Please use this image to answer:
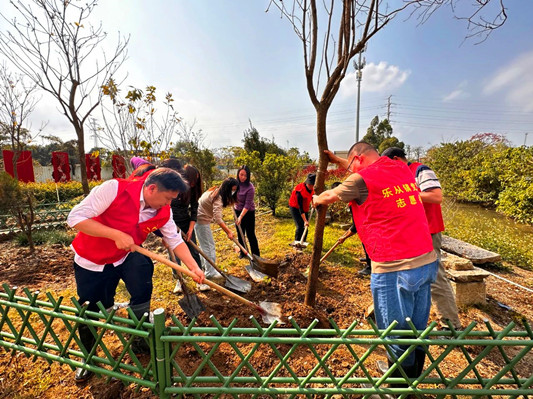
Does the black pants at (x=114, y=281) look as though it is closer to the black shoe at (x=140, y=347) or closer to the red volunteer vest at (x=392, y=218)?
the black shoe at (x=140, y=347)

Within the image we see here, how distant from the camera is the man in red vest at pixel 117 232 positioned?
177 cm

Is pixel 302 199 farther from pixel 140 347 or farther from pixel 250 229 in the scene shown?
pixel 140 347

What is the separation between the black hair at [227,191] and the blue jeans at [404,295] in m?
2.32

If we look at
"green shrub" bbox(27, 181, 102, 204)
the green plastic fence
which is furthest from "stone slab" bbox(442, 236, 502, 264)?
"green shrub" bbox(27, 181, 102, 204)

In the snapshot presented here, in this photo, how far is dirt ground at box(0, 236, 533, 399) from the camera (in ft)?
6.73

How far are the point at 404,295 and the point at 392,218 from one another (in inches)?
22.0

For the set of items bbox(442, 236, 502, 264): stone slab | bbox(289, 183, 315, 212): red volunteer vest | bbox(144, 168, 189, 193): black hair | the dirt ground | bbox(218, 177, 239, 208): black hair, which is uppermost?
bbox(144, 168, 189, 193): black hair

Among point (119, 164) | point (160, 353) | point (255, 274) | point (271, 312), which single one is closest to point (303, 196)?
point (255, 274)

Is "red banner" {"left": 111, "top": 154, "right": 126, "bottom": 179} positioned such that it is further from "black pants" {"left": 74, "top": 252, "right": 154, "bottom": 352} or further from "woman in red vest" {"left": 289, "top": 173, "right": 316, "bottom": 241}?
"black pants" {"left": 74, "top": 252, "right": 154, "bottom": 352}

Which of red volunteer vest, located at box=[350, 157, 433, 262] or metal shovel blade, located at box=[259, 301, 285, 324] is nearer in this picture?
red volunteer vest, located at box=[350, 157, 433, 262]

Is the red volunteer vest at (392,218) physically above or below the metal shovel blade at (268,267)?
above

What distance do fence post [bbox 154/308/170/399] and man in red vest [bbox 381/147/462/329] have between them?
92.0 inches

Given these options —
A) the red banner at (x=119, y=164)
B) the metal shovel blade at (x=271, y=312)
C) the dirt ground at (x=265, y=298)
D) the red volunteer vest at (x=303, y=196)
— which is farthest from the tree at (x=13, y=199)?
the red volunteer vest at (x=303, y=196)

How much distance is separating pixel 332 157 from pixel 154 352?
221cm
